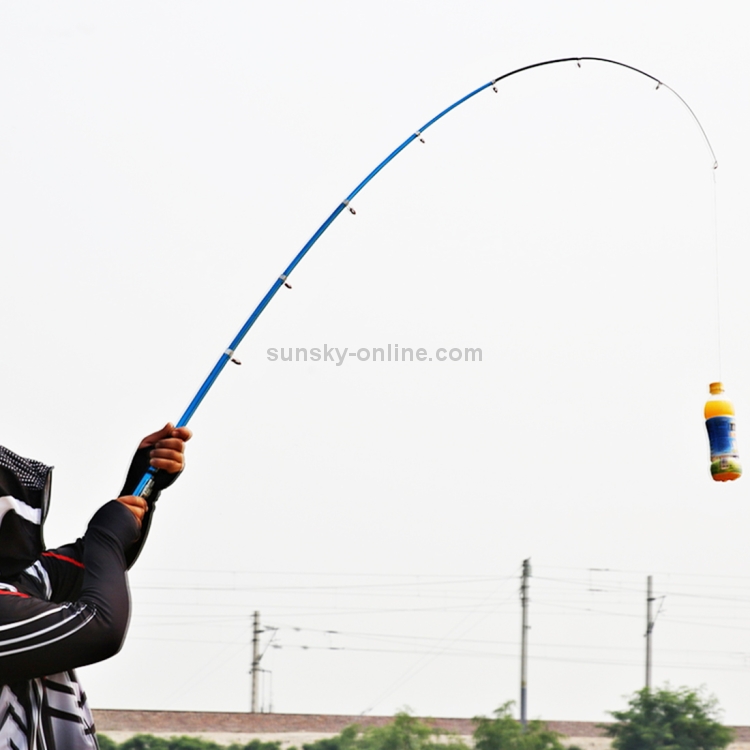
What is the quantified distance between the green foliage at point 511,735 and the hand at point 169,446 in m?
48.8

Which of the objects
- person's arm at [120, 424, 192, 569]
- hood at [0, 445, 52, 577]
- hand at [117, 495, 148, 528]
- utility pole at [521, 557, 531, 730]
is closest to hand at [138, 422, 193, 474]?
person's arm at [120, 424, 192, 569]

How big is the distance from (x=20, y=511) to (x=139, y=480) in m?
0.59

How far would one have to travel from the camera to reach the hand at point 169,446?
10.5 feet

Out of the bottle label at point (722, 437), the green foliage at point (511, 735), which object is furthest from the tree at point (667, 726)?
the bottle label at point (722, 437)

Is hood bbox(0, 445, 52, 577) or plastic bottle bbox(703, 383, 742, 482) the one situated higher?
plastic bottle bbox(703, 383, 742, 482)

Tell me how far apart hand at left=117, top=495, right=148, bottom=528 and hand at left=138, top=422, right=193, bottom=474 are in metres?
0.23

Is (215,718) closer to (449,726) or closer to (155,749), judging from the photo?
(155,749)

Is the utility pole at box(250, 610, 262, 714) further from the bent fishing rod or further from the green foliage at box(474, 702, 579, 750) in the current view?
the bent fishing rod

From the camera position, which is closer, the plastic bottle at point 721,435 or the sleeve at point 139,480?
the sleeve at point 139,480

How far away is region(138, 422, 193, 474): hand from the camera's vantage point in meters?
3.20

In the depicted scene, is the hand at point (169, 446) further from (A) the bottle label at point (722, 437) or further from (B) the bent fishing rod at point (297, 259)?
A: (A) the bottle label at point (722, 437)

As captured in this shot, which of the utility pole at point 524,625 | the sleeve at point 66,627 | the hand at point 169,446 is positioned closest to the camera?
the sleeve at point 66,627

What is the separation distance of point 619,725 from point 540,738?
4.13 m

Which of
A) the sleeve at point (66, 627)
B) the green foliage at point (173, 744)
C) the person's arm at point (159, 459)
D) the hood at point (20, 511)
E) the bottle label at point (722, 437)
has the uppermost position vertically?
the bottle label at point (722, 437)
